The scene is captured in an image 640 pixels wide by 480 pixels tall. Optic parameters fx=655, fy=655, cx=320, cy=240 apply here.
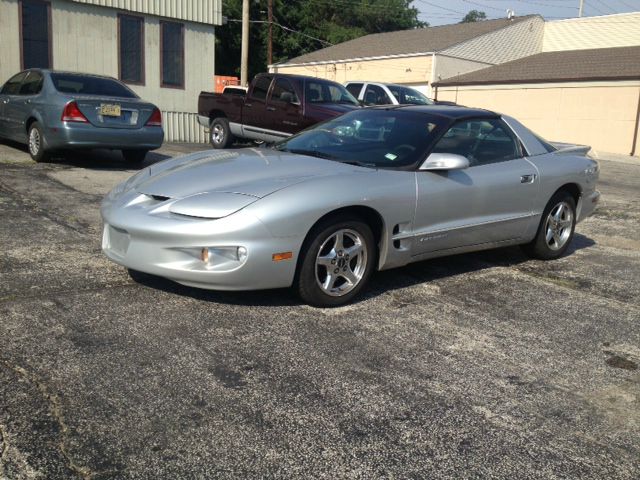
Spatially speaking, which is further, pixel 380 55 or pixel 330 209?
pixel 380 55

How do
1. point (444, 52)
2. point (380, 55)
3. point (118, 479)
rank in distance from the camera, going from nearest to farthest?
point (118, 479)
point (444, 52)
point (380, 55)

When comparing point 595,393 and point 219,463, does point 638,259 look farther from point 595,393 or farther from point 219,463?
point 219,463

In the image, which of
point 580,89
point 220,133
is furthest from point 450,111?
point 580,89

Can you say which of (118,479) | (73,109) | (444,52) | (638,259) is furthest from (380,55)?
(118,479)

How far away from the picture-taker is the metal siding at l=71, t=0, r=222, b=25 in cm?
1703

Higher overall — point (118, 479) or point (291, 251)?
point (291, 251)

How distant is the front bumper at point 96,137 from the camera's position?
9.39 metres

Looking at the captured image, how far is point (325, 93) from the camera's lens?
12812 mm

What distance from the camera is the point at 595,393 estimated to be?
337 cm

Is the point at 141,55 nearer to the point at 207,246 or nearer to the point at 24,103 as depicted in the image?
the point at 24,103

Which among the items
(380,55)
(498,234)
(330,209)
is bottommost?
(498,234)

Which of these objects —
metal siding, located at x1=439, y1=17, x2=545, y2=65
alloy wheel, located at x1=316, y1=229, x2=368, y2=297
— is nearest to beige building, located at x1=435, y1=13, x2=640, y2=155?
metal siding, located at x1=439, y1=17, x2=545, y2=65

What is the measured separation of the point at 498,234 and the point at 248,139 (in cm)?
956

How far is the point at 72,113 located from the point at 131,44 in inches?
356
